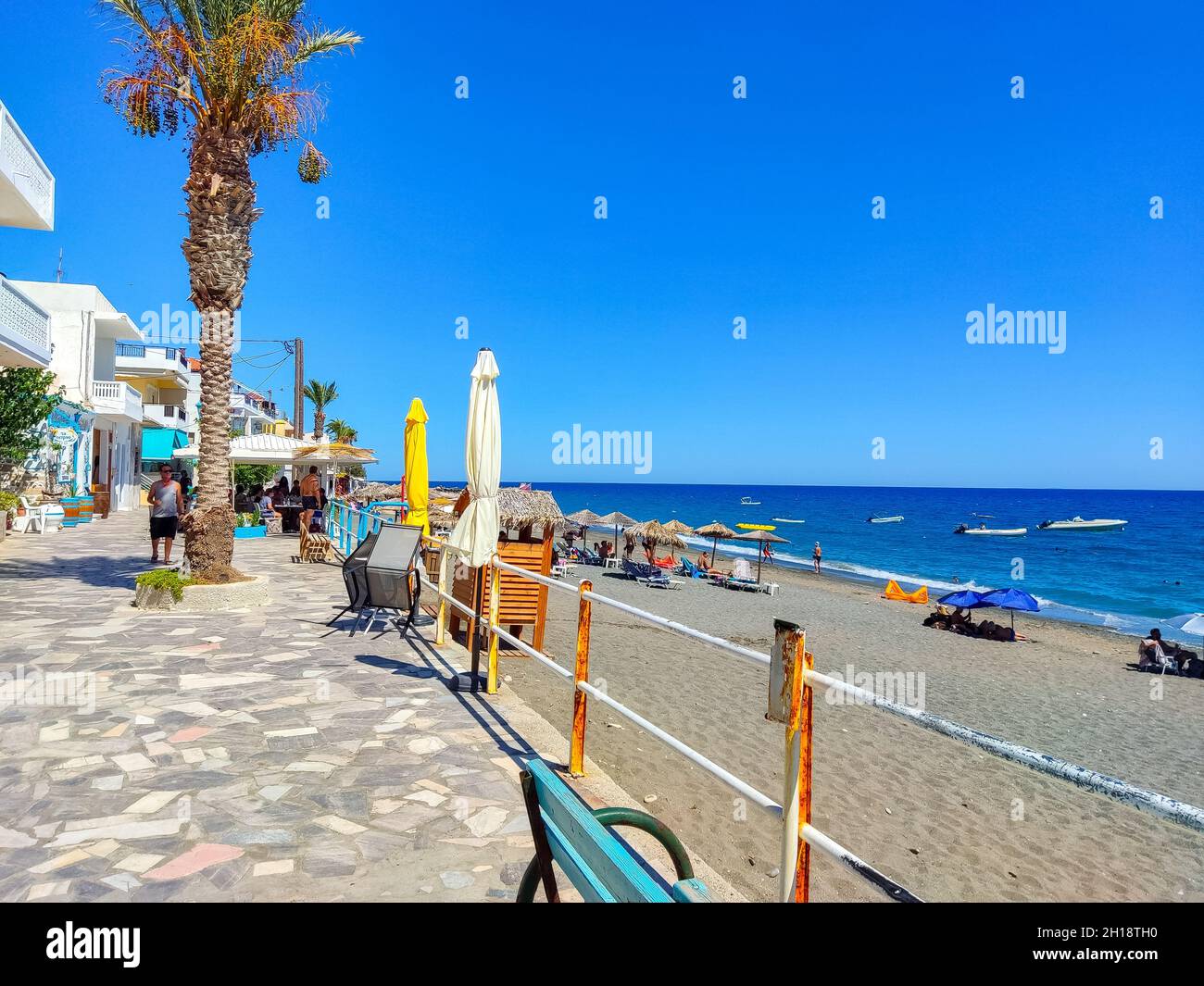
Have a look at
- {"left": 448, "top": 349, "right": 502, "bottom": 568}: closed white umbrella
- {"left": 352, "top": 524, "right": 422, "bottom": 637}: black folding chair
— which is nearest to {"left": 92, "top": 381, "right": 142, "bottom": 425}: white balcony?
{"left": 352, "top": 524, "right": 422, "bottom": 637}: black folding chair

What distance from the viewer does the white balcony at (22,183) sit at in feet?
36.9

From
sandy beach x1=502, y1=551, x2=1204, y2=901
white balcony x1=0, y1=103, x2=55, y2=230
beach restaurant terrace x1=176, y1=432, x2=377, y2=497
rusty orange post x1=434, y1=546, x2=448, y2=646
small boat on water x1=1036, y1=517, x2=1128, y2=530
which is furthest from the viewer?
small boat on water x1=1036, y1=517, x2=1128, y2=530

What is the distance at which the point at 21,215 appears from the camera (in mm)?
12609

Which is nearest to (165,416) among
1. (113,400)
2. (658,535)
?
(113,400)

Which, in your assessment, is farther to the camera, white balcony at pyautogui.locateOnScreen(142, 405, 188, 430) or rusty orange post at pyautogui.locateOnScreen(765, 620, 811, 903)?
white balcony at pyautogui.locateOnScreen(142, 405, 188, 430)

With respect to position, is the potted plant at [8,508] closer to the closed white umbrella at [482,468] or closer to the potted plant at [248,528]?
the potted plant at [248,528]

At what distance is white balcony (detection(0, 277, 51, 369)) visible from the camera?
39.3ft

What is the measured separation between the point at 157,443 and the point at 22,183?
2094 cm

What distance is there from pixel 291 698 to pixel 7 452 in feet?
54.2

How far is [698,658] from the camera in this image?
10.9 metres

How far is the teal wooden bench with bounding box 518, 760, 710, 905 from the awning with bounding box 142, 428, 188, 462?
107ft

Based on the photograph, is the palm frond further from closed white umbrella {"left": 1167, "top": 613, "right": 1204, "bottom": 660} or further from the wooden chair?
closed white umbrella {"left": 1167, "top": 613, "right": 1204, "bottom": 660}

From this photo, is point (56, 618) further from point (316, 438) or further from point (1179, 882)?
point (316, 438)
